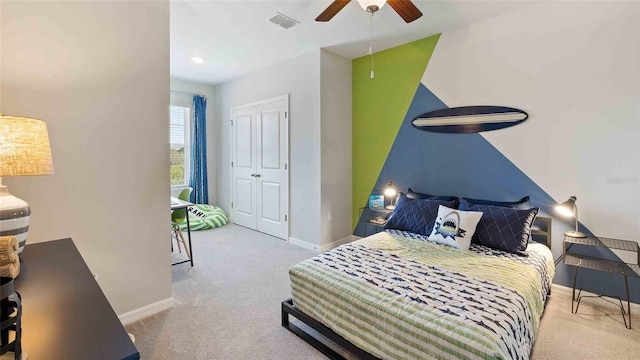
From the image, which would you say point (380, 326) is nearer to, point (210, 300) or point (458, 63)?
point (210, 300)

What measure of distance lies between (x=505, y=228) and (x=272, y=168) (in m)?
3.16

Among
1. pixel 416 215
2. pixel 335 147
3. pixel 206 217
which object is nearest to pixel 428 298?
pixel 416 215

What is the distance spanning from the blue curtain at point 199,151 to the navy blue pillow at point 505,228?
4.73 metres

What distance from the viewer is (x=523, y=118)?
2924mm

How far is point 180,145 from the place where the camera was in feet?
18.4

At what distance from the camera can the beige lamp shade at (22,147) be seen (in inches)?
51.0

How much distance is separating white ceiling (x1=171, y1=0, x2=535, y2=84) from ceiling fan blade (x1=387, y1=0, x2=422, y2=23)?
638 mm

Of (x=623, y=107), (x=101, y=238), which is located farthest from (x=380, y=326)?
(x=623, y=107)

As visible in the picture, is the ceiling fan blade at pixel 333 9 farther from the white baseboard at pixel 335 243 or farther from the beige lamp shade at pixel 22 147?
the white baseboard at pixel 335 243

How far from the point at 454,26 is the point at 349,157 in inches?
78.7

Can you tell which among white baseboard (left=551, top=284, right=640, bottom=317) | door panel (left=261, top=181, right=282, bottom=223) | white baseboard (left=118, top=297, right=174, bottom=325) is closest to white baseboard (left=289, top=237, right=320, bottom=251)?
door panel (left=261, top=181, right=282, bottom=223)

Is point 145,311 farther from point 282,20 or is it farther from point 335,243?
point 282,20

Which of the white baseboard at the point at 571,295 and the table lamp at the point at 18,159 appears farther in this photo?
the white baseboard at the point at 571,295

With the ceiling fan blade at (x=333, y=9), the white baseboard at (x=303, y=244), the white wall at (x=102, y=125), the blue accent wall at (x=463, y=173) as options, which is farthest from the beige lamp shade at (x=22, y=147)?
the blue accent wall at (x=463, y=173)
